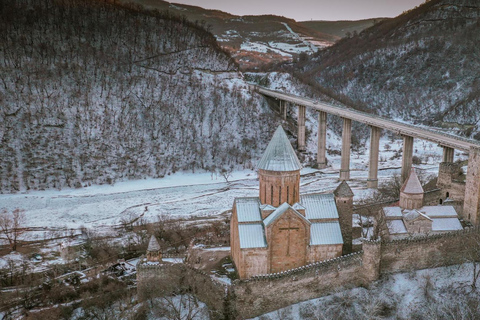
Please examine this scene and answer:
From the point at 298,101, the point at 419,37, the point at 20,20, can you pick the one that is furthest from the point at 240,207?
the point at 419,37

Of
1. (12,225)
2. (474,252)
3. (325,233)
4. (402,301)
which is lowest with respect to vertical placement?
(12,225)

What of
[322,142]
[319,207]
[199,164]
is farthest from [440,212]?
[199,164]

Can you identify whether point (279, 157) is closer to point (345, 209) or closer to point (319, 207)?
point (319, 207)

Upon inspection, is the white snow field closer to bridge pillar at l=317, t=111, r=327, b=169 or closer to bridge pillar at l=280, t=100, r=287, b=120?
bridge pillar at l=317, t=111, r=327, b=169

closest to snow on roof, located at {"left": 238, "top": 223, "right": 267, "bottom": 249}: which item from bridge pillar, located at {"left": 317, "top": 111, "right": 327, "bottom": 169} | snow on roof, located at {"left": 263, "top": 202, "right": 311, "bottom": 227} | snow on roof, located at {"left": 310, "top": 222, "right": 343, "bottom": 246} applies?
snow on roof, located at {"left": 263, "top": 202, "right": 311, "bottom": 227}

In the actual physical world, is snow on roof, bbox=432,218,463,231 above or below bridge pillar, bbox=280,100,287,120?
below

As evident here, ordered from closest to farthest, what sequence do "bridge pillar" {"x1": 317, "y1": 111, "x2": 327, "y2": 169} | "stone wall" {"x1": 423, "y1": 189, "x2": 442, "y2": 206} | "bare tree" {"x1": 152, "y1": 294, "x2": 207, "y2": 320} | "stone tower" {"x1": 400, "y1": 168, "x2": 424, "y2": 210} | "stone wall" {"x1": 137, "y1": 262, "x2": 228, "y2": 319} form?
"bare tree" {"x1": 152, "y1": 294, "x2": 207, "y2": 320} → "stone wall" {"x1": 137, "y1": 262, "x2": 228, "y2": 319} → "stone tower" {"x1": 400, "y1": 168, "x2": 424, "y2": 210} → "stone wall" {"x1": 423, "y1": 189, "x2": 442, "y2": 206} → "bridge pillar" {"x1": 317, "y1": 111, "x2": 327, "y2": 169}

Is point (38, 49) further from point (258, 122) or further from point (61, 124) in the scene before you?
point (258, 122)
